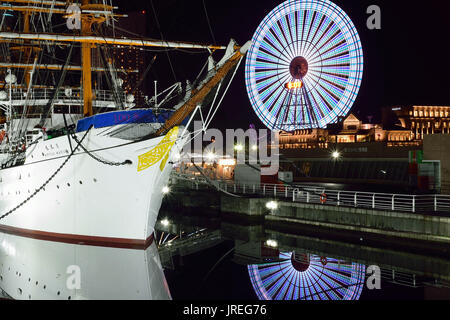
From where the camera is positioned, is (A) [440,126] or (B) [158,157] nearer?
(B) [158,157]

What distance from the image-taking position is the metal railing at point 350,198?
21906 millimetres

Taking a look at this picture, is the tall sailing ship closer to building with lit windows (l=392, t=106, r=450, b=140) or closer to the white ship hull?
the white ship hull

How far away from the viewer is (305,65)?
143 ft

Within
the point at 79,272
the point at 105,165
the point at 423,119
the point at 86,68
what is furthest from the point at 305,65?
the point at 423,119

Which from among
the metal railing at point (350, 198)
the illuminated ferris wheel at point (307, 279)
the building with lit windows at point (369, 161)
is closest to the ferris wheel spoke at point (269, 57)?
the building with lit windows at point (369, 161)

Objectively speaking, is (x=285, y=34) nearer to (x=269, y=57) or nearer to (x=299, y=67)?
(x=269, y=57)

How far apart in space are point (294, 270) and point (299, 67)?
29.0 m

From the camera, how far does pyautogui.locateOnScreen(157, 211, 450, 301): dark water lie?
50.2ft

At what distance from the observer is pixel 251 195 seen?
1208 inches

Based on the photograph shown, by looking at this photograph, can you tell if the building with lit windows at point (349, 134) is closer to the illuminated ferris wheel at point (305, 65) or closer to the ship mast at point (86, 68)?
the illuminated ferris wheel at point (305, 65)

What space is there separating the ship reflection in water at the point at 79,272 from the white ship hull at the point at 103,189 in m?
0.61

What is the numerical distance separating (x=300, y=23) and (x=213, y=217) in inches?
785
